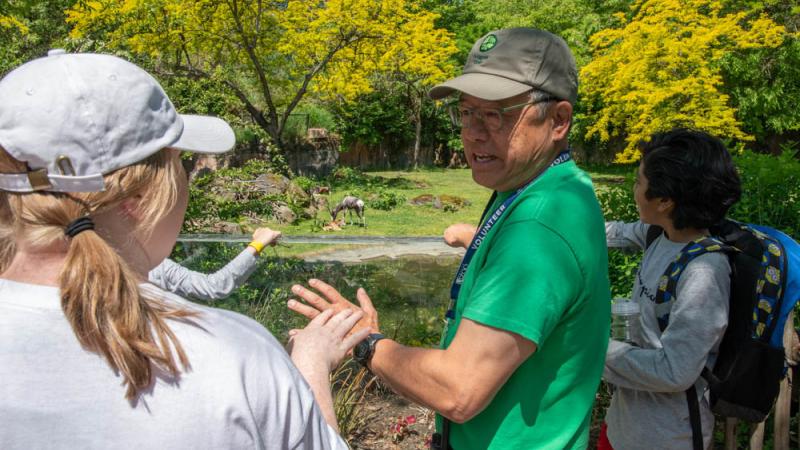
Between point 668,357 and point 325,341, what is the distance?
1.20 metres

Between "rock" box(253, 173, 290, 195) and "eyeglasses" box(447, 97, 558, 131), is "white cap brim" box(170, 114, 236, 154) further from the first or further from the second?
"rock" box(253, 173, 290, 195)

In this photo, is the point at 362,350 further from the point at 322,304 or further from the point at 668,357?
the point at 668,357

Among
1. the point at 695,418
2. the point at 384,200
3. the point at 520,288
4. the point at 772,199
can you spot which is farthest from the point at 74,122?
the point at 384,200

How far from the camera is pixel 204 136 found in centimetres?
131

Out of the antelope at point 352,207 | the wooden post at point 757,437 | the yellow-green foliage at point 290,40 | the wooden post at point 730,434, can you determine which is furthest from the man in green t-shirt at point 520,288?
the yellow-green foliage at point 290,40

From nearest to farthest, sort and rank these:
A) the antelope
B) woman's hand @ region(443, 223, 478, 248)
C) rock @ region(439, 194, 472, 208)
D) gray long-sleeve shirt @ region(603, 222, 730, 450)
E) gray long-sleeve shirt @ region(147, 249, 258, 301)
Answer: gray long-sleeve shirt @ region(603, 222, 730, 450) → woman's hand @ region(443, 223, 478, 248) → gray long-sleeve shirt @ region(147, 249, 258, 301) → the antelope → rock @ region(439, 194, 472, 208)

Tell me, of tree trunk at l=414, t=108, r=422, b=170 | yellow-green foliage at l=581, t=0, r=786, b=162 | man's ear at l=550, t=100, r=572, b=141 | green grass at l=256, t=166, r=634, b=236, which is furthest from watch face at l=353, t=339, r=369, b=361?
tree trunk at l=414, t=108, r=422, b=170

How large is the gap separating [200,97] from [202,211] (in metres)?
1.94

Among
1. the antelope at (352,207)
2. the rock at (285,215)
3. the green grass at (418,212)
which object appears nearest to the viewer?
the rock at (285,215)

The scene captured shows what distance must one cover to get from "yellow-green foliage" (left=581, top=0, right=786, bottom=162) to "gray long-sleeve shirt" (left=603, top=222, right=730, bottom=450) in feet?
52.2

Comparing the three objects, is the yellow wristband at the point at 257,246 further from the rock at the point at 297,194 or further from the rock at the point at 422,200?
the rock at the point at 422,200

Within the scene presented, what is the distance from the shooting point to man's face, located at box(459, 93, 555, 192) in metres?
1.81

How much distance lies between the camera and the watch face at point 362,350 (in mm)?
1787

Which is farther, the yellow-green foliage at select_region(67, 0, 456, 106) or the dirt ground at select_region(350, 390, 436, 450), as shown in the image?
the yellow-green foliage at select_region(67, 0, 456, 106)
